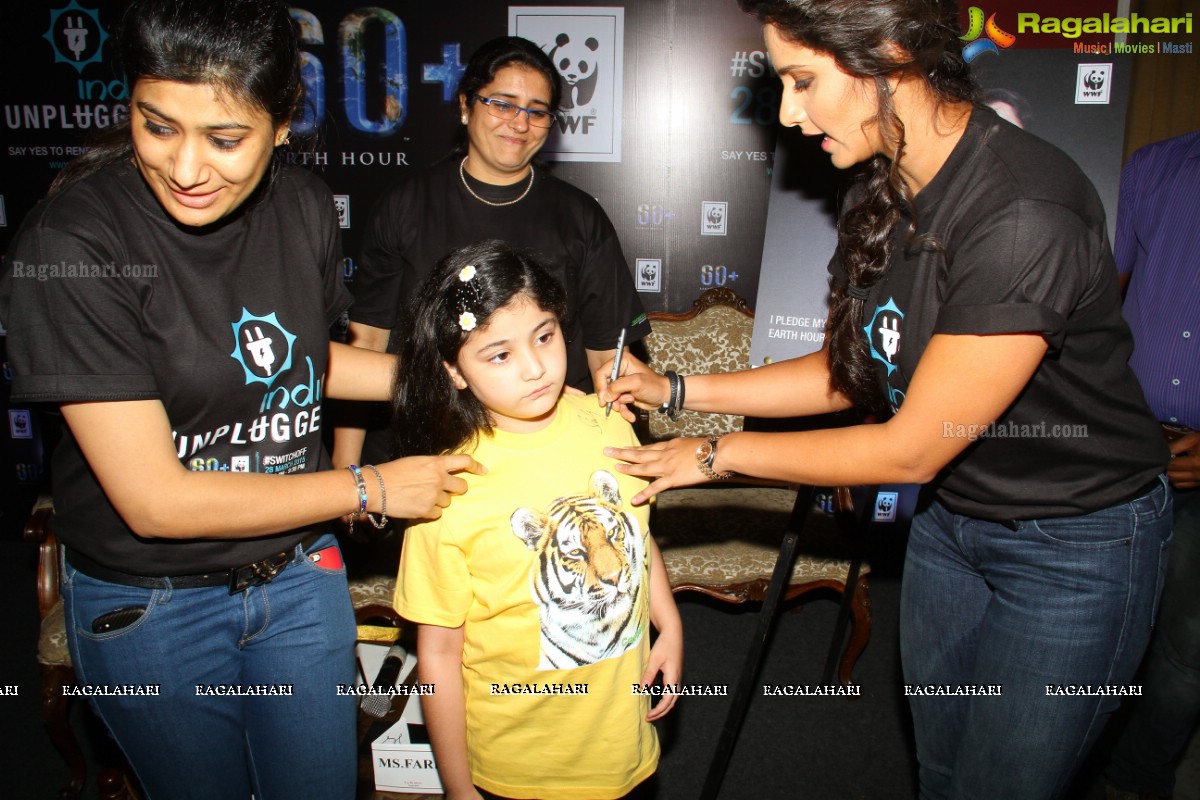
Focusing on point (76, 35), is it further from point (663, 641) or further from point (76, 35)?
point (663, 641)

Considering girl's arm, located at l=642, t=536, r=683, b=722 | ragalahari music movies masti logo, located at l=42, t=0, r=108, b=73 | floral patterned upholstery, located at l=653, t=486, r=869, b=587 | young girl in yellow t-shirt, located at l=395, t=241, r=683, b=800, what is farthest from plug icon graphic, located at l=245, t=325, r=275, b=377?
ragalahari music movies masti logo, located at l=42, t=0, r=108, b=73

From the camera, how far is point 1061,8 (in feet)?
10.2

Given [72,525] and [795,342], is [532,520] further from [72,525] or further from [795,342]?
[795,342]

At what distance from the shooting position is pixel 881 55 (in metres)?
1.23

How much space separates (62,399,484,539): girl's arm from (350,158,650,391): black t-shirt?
3.95 feet

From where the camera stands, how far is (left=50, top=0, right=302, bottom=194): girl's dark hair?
109 cm

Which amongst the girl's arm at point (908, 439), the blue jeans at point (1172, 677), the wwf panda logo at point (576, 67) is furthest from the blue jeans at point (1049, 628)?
the wwf panda logo at point (576, 67)

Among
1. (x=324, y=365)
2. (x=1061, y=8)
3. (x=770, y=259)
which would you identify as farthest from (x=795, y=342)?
(x=324, y=365)

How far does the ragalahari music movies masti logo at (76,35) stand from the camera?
12.5ft

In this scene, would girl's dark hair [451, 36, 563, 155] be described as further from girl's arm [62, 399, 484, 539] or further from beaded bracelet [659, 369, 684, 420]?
girl's arm [62, 399, 484, 539]

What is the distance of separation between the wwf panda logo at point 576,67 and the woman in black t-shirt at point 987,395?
253 centimetres

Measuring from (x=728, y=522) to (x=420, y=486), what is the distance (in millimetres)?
2069

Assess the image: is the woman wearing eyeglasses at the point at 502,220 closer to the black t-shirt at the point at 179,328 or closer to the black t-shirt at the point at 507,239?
the black t-shirt at the point at 507,239

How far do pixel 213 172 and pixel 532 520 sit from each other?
75 centimetres
